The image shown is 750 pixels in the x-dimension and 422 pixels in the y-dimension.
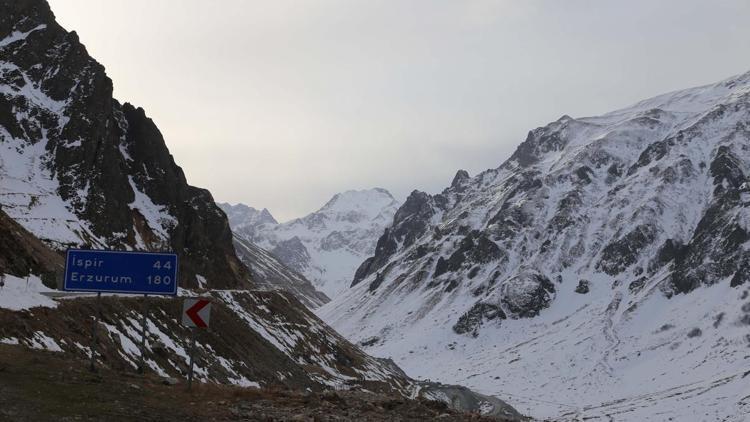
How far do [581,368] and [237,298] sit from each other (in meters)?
95.2

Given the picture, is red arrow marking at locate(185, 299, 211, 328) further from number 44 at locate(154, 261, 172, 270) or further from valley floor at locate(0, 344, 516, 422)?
number 44 at locate(154, 261, 172, 270)

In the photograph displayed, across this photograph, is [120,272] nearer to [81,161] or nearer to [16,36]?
[81,161]

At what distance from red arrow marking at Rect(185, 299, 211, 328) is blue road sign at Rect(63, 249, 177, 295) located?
7.21ft

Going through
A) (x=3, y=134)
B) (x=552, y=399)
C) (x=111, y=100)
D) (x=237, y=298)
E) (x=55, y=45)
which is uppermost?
(x=55, y=45)

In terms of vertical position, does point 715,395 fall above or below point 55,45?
below

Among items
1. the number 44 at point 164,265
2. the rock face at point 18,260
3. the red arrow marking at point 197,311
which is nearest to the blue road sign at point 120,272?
the number 44 at point 164,265

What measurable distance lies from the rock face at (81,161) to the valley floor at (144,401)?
56.3 m

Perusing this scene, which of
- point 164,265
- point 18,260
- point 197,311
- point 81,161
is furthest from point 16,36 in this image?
point 197,311

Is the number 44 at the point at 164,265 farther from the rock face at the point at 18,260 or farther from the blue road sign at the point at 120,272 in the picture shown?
the rock face at the point at 18,260

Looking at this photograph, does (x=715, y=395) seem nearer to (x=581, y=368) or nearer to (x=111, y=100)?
(x=581, y=368)

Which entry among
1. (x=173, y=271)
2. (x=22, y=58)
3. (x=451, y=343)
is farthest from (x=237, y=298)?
(x=451, y=343)

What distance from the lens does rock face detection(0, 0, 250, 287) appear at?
83875 millimetres

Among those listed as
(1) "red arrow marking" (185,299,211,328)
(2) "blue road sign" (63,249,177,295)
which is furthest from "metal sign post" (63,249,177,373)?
(1) "red arrow marking" (185,299,211,328)

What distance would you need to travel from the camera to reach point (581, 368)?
15625 cm
